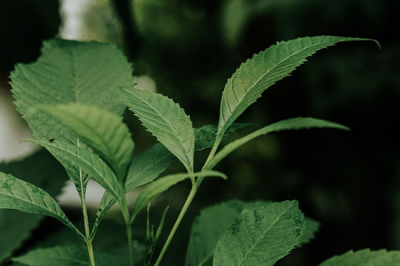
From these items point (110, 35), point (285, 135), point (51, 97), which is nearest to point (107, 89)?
point (51, 97)

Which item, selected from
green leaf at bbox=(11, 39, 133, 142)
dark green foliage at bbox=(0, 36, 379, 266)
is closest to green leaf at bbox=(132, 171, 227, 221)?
dark green foliage at bbox=(0, 36, 379, 266)

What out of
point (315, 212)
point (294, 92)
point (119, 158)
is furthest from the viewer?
point (294, 92)

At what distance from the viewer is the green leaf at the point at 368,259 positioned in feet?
1.25

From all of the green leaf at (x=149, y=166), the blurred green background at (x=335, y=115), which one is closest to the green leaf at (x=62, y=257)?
the green leaf at (x=149, y=166)

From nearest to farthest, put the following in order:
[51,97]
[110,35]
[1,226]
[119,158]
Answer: [119,158], [51,97], [1,226], [110,35]

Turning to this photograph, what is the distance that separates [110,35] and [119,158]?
2.76 m

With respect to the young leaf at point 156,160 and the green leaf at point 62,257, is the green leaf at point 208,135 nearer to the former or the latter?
the young leaf at point 156,160

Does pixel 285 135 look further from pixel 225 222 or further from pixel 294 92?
pixel 225 222

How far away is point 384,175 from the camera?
2.04 metres

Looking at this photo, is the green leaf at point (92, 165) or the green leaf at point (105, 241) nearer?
the green leaf at point (92, 165)

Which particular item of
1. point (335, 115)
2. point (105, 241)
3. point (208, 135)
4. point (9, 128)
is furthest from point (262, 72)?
point (335, 115)

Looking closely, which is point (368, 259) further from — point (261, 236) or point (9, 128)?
point (9, 128)

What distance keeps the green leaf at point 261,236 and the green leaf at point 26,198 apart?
124 millimetres

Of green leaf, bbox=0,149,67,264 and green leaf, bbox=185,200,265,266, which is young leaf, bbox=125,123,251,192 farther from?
green leaf, bbox=0,149,67,264
